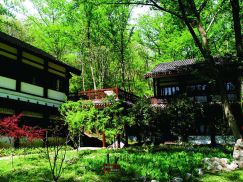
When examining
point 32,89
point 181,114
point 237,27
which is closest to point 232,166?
point 237,27

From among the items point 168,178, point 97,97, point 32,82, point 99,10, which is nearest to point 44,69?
point 32,82

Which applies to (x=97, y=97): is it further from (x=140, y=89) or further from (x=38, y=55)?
(x=140, y=89)

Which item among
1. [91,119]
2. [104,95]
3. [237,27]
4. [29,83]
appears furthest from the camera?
[104,95]

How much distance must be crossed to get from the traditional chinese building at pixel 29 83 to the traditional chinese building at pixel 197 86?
8.10 metres

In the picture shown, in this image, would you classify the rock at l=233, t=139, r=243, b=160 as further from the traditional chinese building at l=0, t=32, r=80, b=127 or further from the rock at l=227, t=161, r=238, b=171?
the traditional chinese building at l=0, t=32, r=80, b=127

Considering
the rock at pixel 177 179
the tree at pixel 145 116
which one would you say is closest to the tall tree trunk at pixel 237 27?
the tree at pixel 145 116

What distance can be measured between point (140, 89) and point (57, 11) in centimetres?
1565

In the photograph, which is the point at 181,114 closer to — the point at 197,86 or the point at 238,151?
the point at 197,86

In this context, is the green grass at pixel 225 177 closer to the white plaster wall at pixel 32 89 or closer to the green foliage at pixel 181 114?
the green foliage at pixel 181 114

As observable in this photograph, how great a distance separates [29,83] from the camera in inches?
774

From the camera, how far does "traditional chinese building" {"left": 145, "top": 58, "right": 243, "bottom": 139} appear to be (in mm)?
20656

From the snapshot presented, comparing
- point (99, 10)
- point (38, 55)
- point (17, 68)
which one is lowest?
point (17, 68)

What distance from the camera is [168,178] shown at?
28.7 ft

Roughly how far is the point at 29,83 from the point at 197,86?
13811mm
